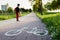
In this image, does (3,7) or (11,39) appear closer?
(11,39)

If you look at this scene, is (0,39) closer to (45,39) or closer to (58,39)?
(45,39)

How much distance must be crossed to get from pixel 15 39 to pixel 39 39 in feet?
3.39

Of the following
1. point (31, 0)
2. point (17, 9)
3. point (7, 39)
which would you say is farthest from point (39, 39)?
point (31, 0)

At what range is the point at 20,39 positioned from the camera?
Result: 9.27 metres

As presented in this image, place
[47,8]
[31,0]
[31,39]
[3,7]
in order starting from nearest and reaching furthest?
[31,39], [3,7], [31,0], [47,8]

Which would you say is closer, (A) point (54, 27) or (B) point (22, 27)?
(A) point (54, 27)

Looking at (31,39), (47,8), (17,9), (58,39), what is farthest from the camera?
(47,8)

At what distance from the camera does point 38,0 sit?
5778 centimetres

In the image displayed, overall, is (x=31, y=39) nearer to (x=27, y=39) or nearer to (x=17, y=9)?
(x=27, y=39)

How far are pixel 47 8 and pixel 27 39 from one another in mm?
116340

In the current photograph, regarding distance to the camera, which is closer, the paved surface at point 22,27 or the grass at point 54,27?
the grass at point 54,27

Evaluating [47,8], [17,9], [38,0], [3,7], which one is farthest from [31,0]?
[47,8]

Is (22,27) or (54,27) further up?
(54,27)

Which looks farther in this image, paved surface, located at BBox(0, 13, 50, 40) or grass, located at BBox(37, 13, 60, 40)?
paved surface, located at BBox(0, 13, 50, 40)
